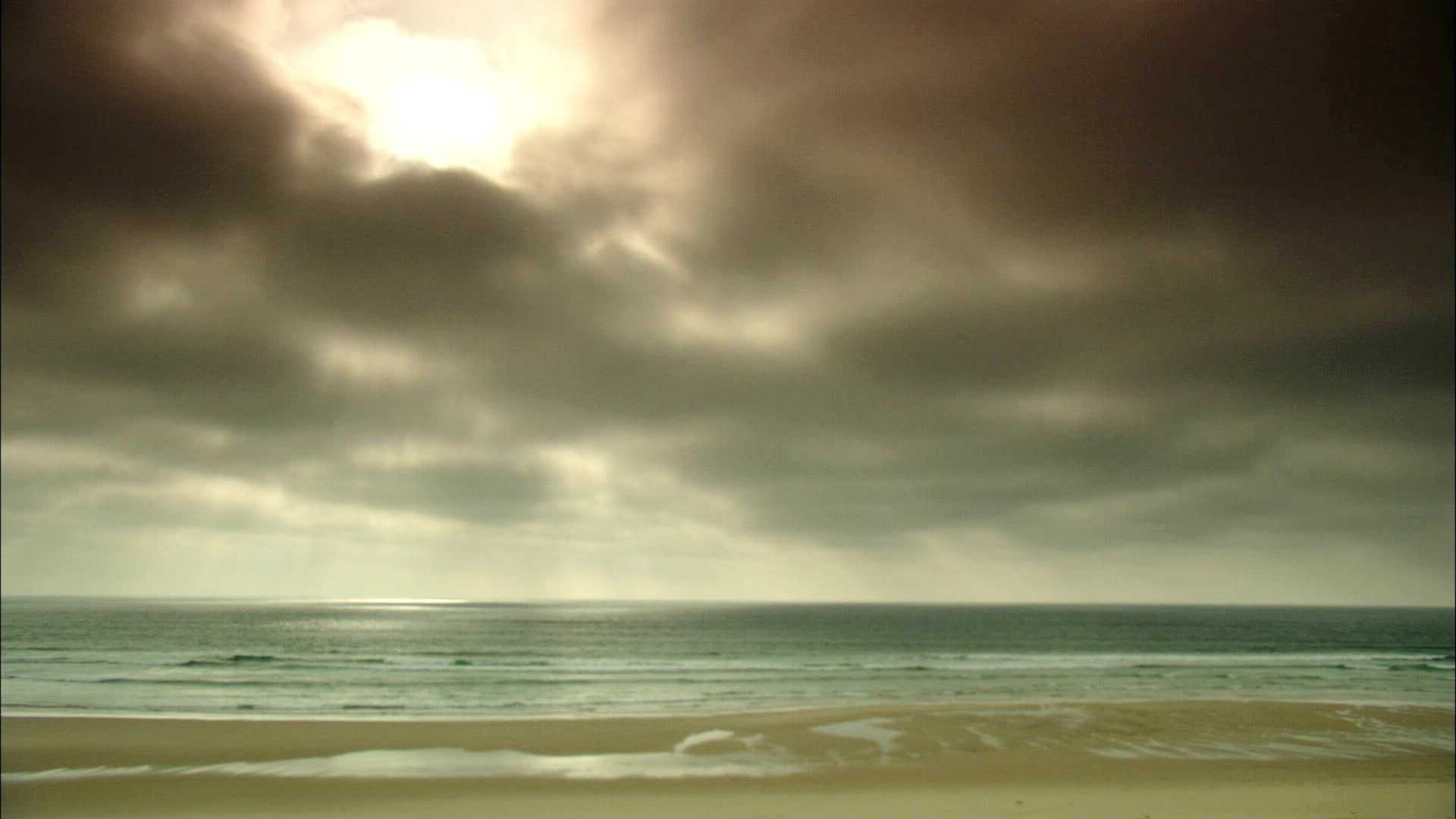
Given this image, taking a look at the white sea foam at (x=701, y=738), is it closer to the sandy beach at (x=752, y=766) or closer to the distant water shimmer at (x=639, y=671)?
the sandy beach at (x=752, y=766)

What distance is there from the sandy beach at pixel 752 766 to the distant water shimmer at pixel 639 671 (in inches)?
109

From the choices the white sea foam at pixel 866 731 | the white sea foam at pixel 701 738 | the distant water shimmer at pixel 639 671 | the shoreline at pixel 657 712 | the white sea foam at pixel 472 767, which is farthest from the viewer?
the distant water shimmer at pixel 639 671

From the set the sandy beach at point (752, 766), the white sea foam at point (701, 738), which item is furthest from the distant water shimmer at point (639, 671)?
the sandy beach at point (752, 766)

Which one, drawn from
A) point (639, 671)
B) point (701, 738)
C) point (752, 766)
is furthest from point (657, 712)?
point (639, 671)

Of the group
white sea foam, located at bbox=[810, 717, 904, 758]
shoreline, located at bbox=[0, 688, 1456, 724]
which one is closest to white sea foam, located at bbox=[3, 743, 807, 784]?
white sea foam, located at bbox=[810, 717, 904, 758]

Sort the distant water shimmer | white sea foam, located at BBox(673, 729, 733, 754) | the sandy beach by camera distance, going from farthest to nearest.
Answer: the distant water shimmer < white sea foam, located at BBox(673, 729, 733, 754) < the sandy beach

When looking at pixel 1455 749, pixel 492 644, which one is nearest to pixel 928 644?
pixel 492 644

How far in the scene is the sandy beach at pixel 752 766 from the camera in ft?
26.3

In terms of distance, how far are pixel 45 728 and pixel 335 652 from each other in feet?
83.5

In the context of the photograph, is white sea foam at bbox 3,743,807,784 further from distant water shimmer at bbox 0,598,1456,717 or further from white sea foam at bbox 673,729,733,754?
distant water shimmer at bbox 0,598,1456,717

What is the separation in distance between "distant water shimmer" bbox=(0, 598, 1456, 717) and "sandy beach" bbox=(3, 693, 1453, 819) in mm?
2779

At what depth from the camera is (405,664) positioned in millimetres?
29078

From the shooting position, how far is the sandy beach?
316 inches

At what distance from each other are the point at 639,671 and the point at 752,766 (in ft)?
57.9
